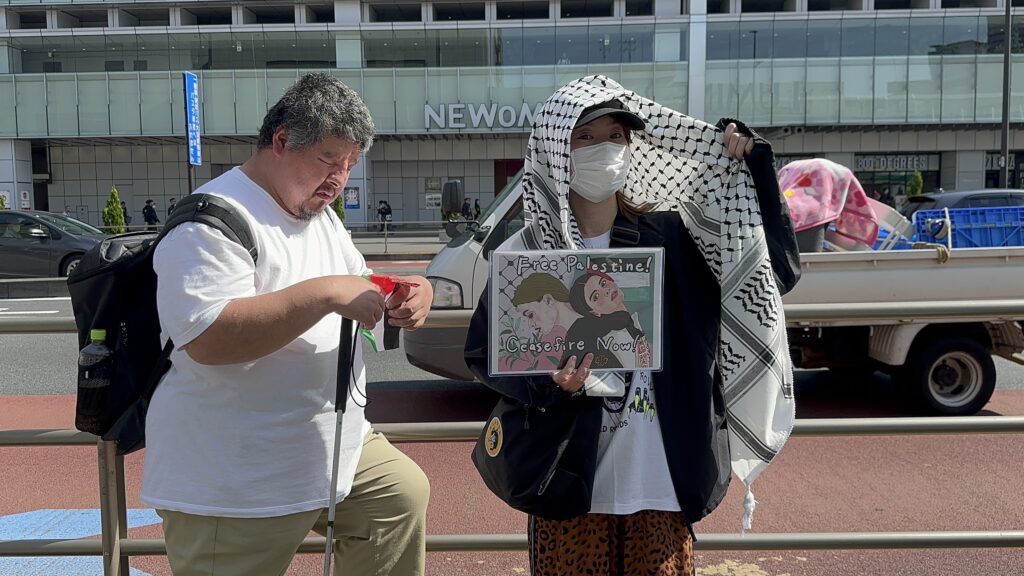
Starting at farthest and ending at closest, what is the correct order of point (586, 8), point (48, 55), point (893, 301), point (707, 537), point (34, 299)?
point (586, 8), point (48, 55), point (34, 299), point (893, 301), point (707, 537)

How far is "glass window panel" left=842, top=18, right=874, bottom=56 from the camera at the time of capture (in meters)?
34.0

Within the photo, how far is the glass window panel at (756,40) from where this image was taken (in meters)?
34.2

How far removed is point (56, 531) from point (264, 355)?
3.40 metres

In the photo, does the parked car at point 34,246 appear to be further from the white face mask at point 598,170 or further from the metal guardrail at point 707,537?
the white face mask at point 598,170

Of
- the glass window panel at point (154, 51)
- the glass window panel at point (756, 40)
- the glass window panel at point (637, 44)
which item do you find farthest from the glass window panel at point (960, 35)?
the glass window panel at point (154, 51)

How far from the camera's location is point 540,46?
3462cm

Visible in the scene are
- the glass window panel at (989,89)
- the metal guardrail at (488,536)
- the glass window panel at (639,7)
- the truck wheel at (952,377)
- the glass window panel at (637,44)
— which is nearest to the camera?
the metal guardrail at (488,536)

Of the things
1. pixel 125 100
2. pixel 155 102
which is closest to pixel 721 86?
pixel 155 102

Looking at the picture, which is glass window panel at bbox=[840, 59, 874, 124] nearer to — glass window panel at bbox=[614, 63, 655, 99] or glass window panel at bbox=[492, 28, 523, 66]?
glass window panel at bbox=[614, 63, 655, 99]

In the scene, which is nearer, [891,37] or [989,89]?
[989,89]

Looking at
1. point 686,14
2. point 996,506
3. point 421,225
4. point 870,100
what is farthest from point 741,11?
point 996,506

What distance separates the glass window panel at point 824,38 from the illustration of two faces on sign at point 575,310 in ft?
116

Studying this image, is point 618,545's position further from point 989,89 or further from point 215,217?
point 989,89

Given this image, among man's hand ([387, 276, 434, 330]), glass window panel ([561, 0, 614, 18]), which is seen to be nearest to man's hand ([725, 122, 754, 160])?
man's hand ([387, 276, 434, 330])
